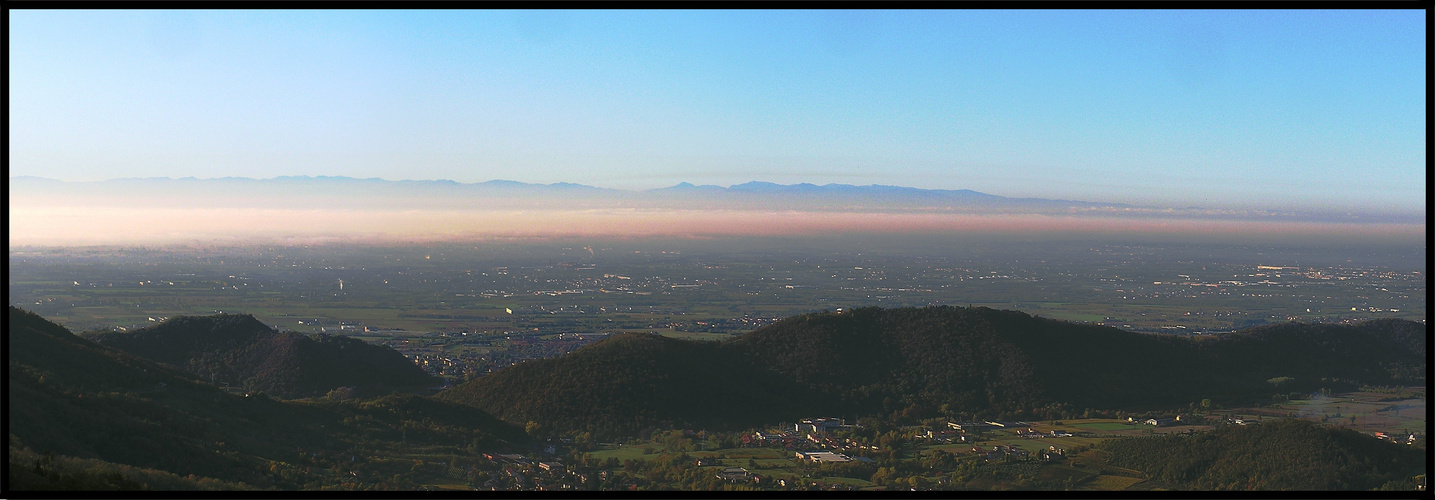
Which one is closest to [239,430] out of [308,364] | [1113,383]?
[308,364]

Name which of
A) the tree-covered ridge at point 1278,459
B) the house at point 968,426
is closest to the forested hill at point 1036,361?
the house at point 968,426

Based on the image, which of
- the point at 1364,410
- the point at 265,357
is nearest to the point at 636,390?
the point at 265,357

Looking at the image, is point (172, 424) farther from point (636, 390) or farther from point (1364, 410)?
point (1364, 410)

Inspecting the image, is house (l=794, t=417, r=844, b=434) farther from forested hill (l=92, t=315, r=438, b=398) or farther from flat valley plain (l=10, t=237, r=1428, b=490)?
forested hill (l=92, t=315, r=438, b=398)

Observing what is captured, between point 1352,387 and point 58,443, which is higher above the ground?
point 58,443

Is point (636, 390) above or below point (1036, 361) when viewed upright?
below

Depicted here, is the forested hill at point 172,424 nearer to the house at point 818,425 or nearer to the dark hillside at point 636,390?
the dark hillside at point 636,390

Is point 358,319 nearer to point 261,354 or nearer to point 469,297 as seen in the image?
point 469,297
